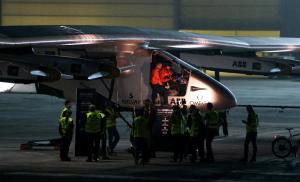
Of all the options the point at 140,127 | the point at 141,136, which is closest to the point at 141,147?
the point at 141,136

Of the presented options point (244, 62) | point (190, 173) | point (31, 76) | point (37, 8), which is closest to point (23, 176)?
point (31, 76)

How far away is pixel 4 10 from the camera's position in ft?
246

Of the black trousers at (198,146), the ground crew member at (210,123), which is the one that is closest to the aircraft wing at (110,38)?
the ground crew member at (210,123)

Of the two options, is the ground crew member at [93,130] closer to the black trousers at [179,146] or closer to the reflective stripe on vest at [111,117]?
the reflective stripe on vest at [111,117]

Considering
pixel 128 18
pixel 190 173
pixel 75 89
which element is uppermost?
pixel 128 18

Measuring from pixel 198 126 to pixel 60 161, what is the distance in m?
4.02

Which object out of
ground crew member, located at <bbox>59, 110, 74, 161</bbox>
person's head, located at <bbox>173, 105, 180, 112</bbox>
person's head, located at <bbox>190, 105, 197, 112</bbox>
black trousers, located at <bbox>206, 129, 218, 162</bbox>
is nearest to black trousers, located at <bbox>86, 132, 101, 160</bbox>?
ground crew member, located at <bbox>59, 110, 74, 161</bbox>

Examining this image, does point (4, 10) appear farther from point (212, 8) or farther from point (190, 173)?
point (190, 173)

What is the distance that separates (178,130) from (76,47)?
4119 mm

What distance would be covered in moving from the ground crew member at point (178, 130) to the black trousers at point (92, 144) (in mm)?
2129

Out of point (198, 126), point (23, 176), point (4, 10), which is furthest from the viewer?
point (4, 10)

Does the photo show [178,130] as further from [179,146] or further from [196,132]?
[196,132]

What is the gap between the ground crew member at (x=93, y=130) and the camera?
2358cm

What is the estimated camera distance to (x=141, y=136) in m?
23.5
